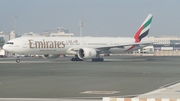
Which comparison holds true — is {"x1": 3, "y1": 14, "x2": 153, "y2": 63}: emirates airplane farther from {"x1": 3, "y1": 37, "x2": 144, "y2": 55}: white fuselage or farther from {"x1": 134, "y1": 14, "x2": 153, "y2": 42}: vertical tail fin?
{"x1": 134, "y1": 14, "x2": 153, "y2": 42}: vertical tail fin

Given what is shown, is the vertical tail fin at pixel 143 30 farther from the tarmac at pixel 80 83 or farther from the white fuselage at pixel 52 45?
the tarmac at pixel 80 83

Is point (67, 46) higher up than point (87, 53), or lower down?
higher up

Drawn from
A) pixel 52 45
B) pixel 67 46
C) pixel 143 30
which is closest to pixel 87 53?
pixel 67 46

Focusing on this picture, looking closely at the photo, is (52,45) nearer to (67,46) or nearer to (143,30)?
(67,46)

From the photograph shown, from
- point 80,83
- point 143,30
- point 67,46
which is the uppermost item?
point 143,30

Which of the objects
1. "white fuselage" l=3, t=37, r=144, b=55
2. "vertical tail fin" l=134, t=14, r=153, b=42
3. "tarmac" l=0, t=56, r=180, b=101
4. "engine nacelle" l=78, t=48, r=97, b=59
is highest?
"vertical tail fin" l=134, t=14, r=153, b=42

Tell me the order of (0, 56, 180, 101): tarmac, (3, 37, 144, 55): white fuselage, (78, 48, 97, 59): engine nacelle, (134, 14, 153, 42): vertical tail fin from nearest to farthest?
(0, 56, 180, 101): tarmac < (3, 37, 144, 55): white fuselage < (78, 48, 97, 59): engine nacelle < (134, 14, 153, 42): vertical tail fin

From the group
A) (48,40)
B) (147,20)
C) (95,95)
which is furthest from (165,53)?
(95,95)

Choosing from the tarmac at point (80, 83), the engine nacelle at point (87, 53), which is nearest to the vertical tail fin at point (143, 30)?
the engine nacelle at point (87, 53)

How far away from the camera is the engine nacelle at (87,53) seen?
47.4 m

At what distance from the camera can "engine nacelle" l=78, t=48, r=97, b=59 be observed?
47375 mm

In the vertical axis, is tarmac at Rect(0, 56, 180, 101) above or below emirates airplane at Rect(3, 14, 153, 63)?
below

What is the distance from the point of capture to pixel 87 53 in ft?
156

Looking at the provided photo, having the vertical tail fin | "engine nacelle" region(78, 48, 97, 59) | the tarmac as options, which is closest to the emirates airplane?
"engine nacelle" region(78, 48, 97, 59)
